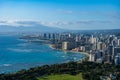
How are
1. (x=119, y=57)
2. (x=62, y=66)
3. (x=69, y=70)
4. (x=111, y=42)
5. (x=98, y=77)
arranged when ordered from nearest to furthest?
(x=98, y=77) → (x=69, y=70) → (x=62, y=66) → (x=119, y=57) → (x=111, y=42)

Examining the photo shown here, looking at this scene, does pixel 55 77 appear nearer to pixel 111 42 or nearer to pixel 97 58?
pixel 97 58

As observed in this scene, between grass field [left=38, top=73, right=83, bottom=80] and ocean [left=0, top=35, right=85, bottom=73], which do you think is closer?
grass field [left=38, top=73, right=83, bottom=80]

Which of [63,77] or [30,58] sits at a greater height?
[63,77]

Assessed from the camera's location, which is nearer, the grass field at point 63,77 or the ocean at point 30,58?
the grass field at point 63,77

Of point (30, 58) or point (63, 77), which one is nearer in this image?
point (63, 77)

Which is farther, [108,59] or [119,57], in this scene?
[108,59]

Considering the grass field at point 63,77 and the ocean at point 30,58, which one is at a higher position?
the grass field at point 63,77

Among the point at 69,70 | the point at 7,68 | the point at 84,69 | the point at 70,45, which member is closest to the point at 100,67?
the point at 84,69

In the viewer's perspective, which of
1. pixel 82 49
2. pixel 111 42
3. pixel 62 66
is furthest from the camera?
pixel 111 42

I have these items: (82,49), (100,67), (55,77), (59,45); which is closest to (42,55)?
(82,49)

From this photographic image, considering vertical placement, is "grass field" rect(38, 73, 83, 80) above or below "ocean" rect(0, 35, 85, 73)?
above
